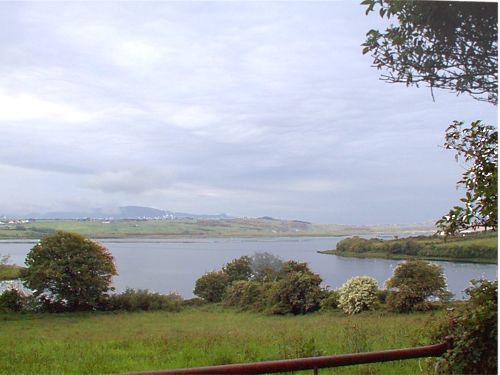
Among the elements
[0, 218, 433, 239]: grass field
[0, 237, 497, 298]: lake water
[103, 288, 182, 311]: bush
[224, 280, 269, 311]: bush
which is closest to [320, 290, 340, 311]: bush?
[0, 237, 497, 298]: lake water

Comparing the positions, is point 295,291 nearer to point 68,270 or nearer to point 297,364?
point 68,270

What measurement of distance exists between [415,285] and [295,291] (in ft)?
2.61

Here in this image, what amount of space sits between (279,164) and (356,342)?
1227mm

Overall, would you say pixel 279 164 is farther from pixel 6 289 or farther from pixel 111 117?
pixel 6 289

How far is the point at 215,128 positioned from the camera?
2.49m

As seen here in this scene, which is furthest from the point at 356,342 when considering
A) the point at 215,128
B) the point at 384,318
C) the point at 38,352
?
the point at 38,352

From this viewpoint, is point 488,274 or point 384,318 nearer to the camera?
point 488,274

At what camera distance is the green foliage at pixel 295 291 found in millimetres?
2938

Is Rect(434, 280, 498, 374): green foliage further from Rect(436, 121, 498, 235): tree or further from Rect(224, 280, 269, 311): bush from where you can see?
Rect(224, 280, 269, 311): bush

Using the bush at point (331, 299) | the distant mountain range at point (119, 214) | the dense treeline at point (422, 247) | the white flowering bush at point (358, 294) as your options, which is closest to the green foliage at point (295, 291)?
the bush at point (331, 299)

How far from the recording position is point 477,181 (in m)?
2.12

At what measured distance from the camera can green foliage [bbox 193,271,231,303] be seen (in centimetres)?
271

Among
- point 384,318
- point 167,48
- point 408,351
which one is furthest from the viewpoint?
point 384,318

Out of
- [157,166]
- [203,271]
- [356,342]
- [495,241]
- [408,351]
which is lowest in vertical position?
[356,342]
